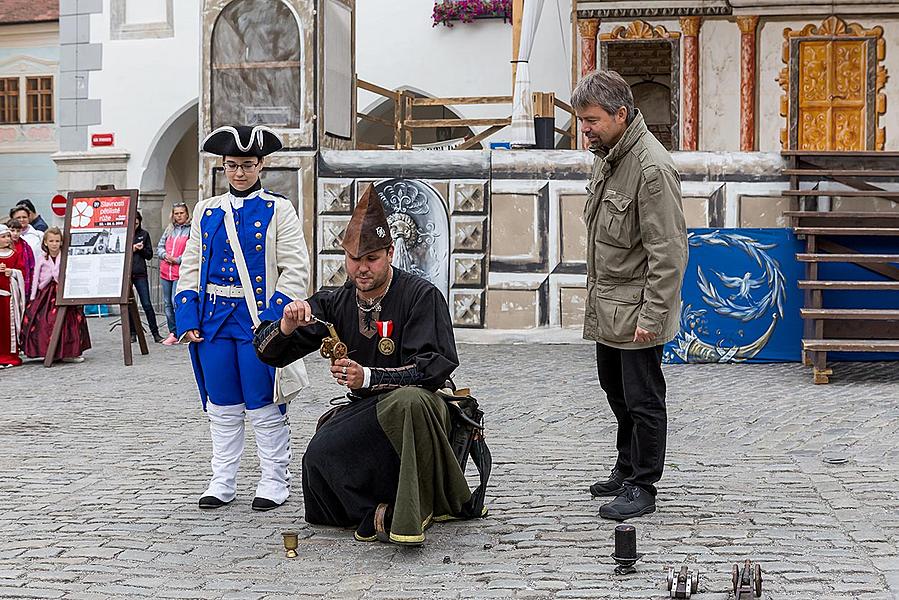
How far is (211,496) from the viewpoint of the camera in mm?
6039

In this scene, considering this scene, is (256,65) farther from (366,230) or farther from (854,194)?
(366,230)

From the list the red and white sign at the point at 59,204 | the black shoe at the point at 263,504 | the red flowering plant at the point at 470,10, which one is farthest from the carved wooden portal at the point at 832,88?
the black shoe at the point at 263,504

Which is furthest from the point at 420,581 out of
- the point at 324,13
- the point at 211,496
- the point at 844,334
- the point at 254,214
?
the point at 324,13

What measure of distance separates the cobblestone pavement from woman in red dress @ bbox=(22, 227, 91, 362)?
9.98 ft

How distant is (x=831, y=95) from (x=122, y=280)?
10.2 metres

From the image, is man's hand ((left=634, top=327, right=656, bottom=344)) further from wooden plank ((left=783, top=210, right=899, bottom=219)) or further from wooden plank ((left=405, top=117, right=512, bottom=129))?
wooden plank ((left=405, top=117, right=512, bottom=129))

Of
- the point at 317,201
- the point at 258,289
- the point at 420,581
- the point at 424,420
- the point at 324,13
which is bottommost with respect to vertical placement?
the point at 420,581

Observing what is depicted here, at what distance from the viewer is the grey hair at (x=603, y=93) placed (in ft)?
18.4

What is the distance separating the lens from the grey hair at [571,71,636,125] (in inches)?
221

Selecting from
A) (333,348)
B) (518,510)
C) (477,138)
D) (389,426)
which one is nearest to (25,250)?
(477,138)

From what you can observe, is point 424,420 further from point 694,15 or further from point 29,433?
point 694,15

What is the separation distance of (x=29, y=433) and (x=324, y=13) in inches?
267

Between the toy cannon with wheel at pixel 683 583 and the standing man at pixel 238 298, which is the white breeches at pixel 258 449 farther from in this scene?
the toy cannon with wheel at pixel 683 583

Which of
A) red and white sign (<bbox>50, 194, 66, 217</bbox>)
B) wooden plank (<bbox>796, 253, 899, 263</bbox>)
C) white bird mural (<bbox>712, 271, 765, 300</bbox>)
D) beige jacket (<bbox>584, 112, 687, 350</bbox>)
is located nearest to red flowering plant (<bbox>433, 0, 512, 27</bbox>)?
red and white sign (<bbox>50, 194, 66, 217</bbox>)
